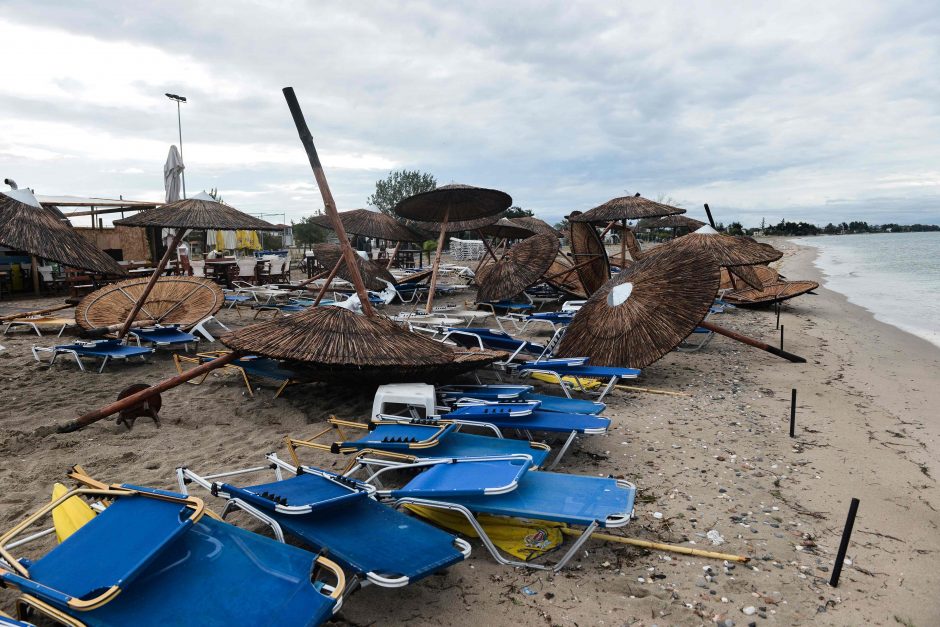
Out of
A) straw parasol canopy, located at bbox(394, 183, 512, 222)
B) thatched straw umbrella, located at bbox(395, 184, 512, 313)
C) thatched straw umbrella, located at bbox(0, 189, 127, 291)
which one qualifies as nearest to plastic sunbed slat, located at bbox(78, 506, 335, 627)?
thatched straw umbrella, located at bbox(0, 189, 127, 291)

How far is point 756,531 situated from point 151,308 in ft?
25.3

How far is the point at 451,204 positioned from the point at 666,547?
A: 7.16m

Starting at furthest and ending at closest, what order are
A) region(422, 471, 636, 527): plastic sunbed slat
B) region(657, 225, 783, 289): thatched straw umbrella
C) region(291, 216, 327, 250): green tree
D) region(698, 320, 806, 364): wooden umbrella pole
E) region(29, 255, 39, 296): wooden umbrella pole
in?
region(291, 216, 327, 250): green tree
region(29, 255, 39, 296): wooden umbrella pole
region(657, 225, 783, 289): thatched straw umbrella
region(698, 320, 806, 364): wooden umbrella pole
region(422, 471, 636, 527): plastic sunbed slat

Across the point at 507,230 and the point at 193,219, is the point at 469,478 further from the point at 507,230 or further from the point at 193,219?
the point at 507,230

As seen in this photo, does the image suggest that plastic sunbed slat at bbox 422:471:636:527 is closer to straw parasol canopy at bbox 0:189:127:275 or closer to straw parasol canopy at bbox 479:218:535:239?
straw parasol canopy at bbox 0:189:127:275

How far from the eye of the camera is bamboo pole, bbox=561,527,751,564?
107 inches

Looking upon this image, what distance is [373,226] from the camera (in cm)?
1233

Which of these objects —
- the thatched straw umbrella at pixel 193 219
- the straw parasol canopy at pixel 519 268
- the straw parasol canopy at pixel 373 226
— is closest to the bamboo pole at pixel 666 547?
the thatched straw umbrella at pixel 193 219

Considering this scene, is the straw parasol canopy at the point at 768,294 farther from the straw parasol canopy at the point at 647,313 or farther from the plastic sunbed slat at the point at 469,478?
the plastic sunbed slat at the point at 469,478

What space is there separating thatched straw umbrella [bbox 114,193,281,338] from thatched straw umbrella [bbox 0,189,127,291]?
123cm

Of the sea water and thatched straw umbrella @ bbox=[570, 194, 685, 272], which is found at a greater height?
thatched straw umbrella @ bbox=[570, 194, 685, 272]

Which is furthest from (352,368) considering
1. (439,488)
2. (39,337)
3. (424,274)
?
(424,274)

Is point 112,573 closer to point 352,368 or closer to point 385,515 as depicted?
point 385,515

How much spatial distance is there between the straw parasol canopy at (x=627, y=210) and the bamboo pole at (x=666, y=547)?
24.6 feet
